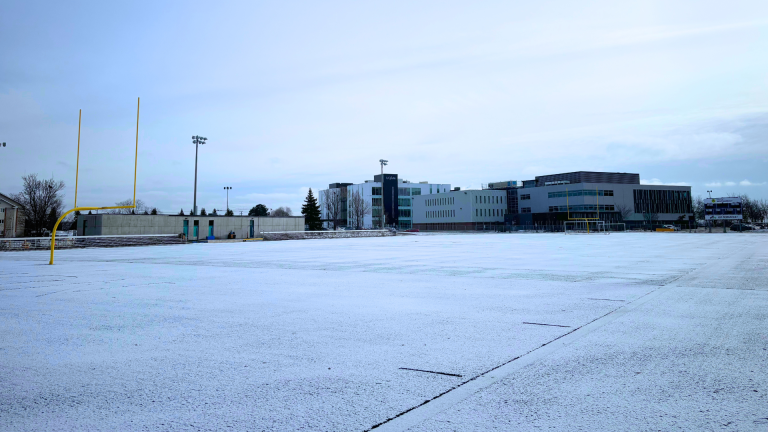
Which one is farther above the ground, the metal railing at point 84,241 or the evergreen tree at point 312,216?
the evergreen tree at point 312,216

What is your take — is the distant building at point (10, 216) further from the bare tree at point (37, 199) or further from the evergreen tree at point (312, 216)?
the evergreen tree at point (312, 216)

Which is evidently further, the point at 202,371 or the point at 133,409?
the point at 202,371

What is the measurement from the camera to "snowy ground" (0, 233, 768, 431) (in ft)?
12.8

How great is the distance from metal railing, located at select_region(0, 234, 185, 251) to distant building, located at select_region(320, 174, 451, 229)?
92.5 metres

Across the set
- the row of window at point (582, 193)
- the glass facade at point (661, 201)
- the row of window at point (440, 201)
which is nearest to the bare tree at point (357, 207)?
the row of window at point (440, 201)

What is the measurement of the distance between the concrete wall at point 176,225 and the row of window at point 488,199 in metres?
73.4

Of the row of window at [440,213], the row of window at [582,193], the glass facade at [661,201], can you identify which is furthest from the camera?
the row of window at [440,213]

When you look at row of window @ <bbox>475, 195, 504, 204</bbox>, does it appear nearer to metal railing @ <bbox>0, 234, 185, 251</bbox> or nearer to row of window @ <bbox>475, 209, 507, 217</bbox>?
row of window @ <bbox>475, 209, 507, 217</bbox>

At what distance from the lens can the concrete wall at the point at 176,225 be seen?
43469 mm

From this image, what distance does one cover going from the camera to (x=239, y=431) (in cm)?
361

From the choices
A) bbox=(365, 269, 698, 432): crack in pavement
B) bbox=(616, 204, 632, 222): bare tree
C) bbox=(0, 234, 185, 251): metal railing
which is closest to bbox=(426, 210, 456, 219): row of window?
bbox=(616, 204, 632, 222): bare tree

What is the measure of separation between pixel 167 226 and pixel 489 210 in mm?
92612

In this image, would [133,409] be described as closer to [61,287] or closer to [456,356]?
[456,356]

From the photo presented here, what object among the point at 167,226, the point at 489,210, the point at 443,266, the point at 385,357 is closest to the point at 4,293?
the point at 385,357
